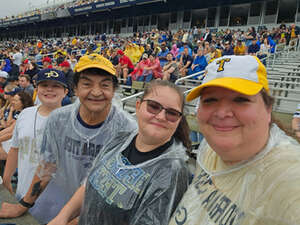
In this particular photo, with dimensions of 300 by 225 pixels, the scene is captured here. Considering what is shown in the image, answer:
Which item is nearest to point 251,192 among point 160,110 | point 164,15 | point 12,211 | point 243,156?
point 243,156

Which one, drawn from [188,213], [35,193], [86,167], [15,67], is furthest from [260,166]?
[15,67]

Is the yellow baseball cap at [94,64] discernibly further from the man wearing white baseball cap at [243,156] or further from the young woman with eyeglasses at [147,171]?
the man wearing white baseball cap at [243,156]

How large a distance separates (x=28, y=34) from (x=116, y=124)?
55.0m

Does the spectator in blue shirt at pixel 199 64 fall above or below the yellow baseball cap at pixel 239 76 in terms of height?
above

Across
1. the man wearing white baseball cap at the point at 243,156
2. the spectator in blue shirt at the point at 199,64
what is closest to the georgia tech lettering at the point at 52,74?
the man wearing white baseball cap at the point at 243,156

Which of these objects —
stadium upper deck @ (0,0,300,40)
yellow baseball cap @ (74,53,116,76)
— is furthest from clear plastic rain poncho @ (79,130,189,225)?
stadium upper deck @ (0,0,300,40)

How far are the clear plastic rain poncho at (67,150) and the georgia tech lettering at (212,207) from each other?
2.33 ft

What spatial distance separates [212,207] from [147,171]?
1.24 ft

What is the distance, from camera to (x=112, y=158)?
137 centimetres

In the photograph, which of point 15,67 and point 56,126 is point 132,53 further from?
point 56,126

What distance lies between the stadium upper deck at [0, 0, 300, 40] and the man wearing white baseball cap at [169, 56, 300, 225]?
20.6 m

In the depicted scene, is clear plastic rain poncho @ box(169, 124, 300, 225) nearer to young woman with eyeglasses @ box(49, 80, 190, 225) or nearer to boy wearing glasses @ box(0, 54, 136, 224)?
young woman with eyeglasses @ box(49, 80, 190, 225)

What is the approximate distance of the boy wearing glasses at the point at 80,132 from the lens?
5.58 feet

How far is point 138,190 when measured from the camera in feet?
3.82
